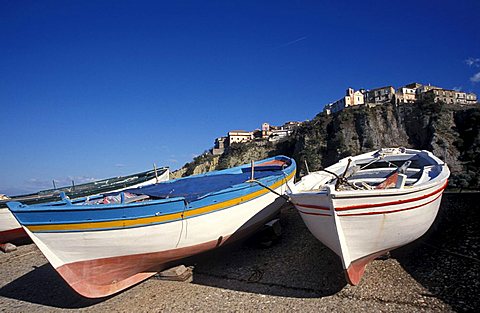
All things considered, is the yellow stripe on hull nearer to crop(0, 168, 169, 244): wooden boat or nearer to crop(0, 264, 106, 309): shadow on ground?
crop(0, 264, 106, 309): shadow on ground

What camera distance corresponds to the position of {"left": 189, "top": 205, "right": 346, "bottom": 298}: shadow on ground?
511 cm

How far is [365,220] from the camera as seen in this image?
4.29 metres

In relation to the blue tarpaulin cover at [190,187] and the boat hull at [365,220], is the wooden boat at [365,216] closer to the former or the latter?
the boat hull at [365,220]

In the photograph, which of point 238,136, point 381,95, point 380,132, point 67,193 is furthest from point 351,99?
point 67,193

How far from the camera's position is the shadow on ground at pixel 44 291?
5.68 m

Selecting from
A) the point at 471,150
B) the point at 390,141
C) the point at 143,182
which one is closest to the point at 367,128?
the point at 390,141

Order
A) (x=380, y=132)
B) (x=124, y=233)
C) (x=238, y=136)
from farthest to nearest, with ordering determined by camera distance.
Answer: (x=238, y=136) < (x=380, y=132) < (x=124, y=233)

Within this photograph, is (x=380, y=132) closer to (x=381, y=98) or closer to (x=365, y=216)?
(x=381, y=98)

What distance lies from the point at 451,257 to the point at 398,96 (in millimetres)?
61897

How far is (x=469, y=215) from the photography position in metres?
6.69

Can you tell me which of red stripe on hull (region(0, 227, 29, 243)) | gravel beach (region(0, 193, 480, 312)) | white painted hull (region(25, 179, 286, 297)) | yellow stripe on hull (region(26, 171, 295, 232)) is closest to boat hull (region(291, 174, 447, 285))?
gravel beach (region(0, 193, 480, 312))

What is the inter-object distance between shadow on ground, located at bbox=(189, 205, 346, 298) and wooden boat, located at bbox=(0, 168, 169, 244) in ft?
12.3

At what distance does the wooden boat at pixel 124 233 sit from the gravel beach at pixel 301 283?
0.65m

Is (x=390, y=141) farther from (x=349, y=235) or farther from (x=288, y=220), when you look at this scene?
(x=349, y=235)
